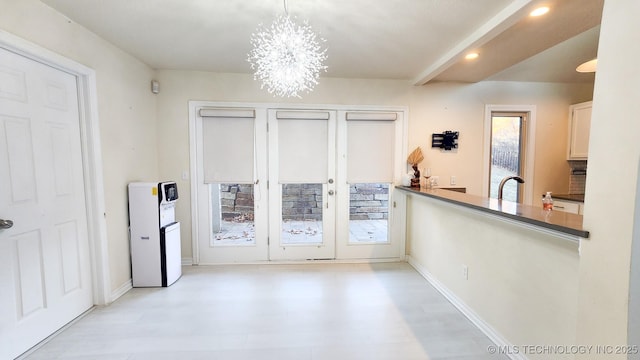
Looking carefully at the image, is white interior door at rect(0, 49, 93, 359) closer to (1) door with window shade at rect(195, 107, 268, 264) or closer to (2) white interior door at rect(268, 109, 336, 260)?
(1) door with window shade at rect(195, 107, 268, 264)

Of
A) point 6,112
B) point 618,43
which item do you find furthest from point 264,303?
point 618,43

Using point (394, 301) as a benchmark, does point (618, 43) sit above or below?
above

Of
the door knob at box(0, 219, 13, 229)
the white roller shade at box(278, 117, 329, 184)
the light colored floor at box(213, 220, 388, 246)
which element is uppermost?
the white roller shade at box(278, 117, 329, 184)

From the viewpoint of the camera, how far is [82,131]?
230 cm

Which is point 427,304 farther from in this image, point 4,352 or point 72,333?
point 4,352

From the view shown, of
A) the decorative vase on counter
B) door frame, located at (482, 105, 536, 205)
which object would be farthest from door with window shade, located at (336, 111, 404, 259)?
door frame, located at (482, 105, 536, 205)

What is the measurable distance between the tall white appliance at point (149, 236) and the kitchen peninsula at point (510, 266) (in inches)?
115

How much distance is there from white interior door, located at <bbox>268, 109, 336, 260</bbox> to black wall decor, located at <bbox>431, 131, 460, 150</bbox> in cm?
142

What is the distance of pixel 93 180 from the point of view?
236 cm

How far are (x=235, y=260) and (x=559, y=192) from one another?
4.61 m

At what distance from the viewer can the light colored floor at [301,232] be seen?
3.53 m

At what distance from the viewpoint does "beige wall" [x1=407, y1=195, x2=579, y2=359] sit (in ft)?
4.82

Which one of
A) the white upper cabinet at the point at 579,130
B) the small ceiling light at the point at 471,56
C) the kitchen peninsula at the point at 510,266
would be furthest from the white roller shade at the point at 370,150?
the white upper cabinet at the point at 579,130

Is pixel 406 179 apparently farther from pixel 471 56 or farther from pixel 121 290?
pixel 121 290
